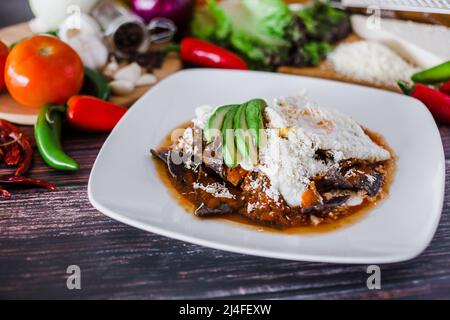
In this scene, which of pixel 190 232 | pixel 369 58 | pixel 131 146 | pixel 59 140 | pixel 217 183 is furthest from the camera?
pixel 369 58

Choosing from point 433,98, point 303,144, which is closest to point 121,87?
point 303,144

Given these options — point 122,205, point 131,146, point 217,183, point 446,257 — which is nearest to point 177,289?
point 122,205

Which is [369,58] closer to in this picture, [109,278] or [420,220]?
[420,220]

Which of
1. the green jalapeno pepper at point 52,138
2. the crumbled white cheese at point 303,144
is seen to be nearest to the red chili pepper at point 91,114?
the green jalapeno pepper at point 52,138

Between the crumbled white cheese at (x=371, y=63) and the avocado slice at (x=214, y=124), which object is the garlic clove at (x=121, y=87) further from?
the crumbled white cheese at (x=371, y=63)

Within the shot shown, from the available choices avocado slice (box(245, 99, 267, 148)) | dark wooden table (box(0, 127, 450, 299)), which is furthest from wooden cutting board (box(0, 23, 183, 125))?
avocado slice (box(245, 99, 267, 148))

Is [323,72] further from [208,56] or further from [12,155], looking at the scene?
[12,155]

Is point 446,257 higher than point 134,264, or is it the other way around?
point 446,257
